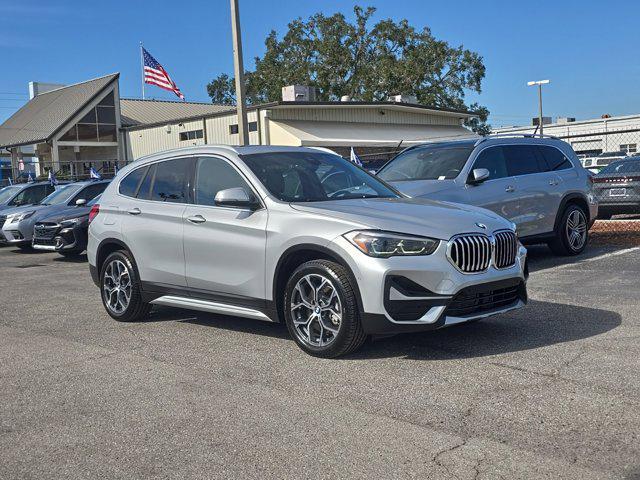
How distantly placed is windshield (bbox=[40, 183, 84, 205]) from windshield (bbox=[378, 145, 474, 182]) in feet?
26.9

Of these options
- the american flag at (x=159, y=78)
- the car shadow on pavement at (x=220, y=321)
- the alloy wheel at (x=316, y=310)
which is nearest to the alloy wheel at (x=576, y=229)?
the car shadow on pavement at (x=220, y=321)

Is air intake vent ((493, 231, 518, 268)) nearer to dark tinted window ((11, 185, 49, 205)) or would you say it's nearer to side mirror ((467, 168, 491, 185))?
side mirror ((467, 168, 491, 185))

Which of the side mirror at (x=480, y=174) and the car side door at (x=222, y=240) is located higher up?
the side mirror at (x=480, y=174)

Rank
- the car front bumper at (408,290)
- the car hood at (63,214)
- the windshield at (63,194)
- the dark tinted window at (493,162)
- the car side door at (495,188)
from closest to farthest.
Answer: the car front bumper at (408,290), the car side door at (495,188), the dark tinted window at (493,162), the car hood at (63,214), the windshield at (63,194)

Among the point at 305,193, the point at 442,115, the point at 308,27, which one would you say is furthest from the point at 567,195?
the point at 308,27

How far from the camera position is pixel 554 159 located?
11.6 metres

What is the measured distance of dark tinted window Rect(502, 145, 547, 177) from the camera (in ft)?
36.1

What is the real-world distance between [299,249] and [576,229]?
22.7 feet

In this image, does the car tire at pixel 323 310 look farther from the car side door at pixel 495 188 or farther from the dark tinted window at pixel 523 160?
the dark tinted window at pixel 523 160

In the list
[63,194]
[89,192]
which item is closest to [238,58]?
[89,192]

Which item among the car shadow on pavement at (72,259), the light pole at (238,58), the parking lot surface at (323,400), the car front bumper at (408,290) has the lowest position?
the car shadow on pavement at (72,259)

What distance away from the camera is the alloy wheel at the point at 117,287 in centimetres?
767

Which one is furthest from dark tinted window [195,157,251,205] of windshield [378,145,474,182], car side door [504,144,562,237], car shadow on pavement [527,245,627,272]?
car side door [504,144,562,237]

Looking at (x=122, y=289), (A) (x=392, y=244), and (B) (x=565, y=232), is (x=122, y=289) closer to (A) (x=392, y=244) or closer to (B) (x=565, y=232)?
(A) (x=392, y=244)
